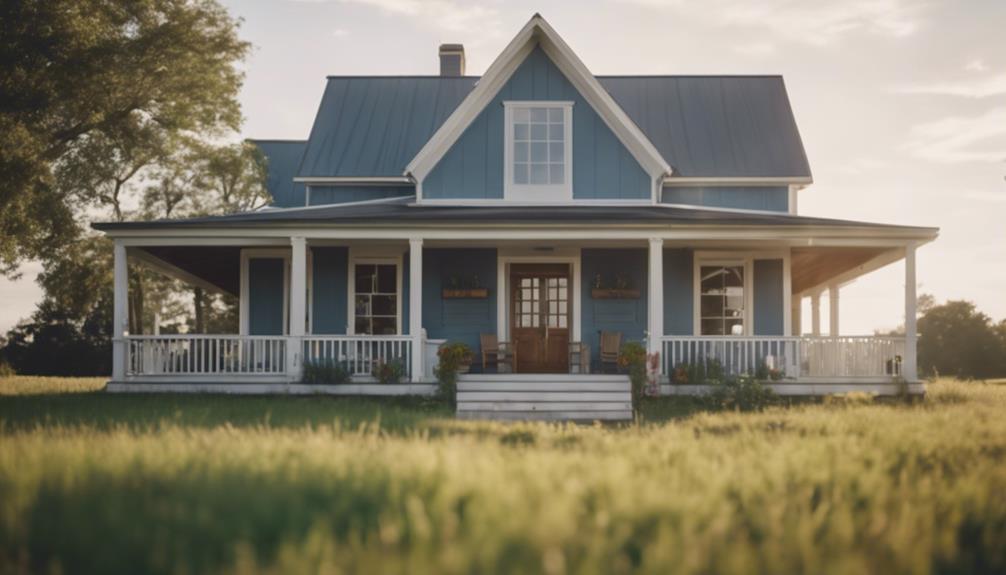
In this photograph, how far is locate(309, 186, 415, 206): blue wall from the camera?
2055cm

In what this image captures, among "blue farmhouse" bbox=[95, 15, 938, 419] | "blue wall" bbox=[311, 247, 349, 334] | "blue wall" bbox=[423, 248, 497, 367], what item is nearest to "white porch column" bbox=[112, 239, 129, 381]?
"blue farmhouse" bbox=[95, 15, 938, 419]

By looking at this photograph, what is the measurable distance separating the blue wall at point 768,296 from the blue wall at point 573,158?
111 inches

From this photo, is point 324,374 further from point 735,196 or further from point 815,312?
point 815,312

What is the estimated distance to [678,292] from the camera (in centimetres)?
1883

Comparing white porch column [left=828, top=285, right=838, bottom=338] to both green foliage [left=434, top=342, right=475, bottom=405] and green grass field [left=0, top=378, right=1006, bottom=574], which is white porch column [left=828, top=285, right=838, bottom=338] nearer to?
green foliage [left=434, top=342, right=475, bottom=405]

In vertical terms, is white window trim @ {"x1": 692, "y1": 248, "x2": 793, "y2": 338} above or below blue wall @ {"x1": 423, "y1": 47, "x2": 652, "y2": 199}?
below

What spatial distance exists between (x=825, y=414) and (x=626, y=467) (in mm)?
6006

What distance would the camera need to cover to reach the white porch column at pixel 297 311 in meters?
16.1

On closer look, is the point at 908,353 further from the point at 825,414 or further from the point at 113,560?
the point at 113,560

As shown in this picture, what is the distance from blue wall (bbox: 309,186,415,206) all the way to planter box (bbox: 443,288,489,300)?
125 inches

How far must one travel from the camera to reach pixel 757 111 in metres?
21.7

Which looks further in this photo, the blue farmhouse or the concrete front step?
the blue farmhouse

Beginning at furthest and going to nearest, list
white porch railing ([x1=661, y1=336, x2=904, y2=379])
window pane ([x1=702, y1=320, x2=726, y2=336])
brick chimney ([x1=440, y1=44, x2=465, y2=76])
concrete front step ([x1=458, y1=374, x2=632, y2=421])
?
brick chimney ([x1=440, y1=44, x2=465, y2=76]), window pane ([x1=702, y1=320, x2=726, y2=336]), white porch railing ([x1=661, y1=336, x2=904, y2=379]), concrete front step ([x1=458, y1=374, x2=632, y2=421])

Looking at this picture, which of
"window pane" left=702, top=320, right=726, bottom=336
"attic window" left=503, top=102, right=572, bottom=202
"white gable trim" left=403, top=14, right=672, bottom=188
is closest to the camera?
"white gable trim" left=403, top=14, right=672, bottom=188
